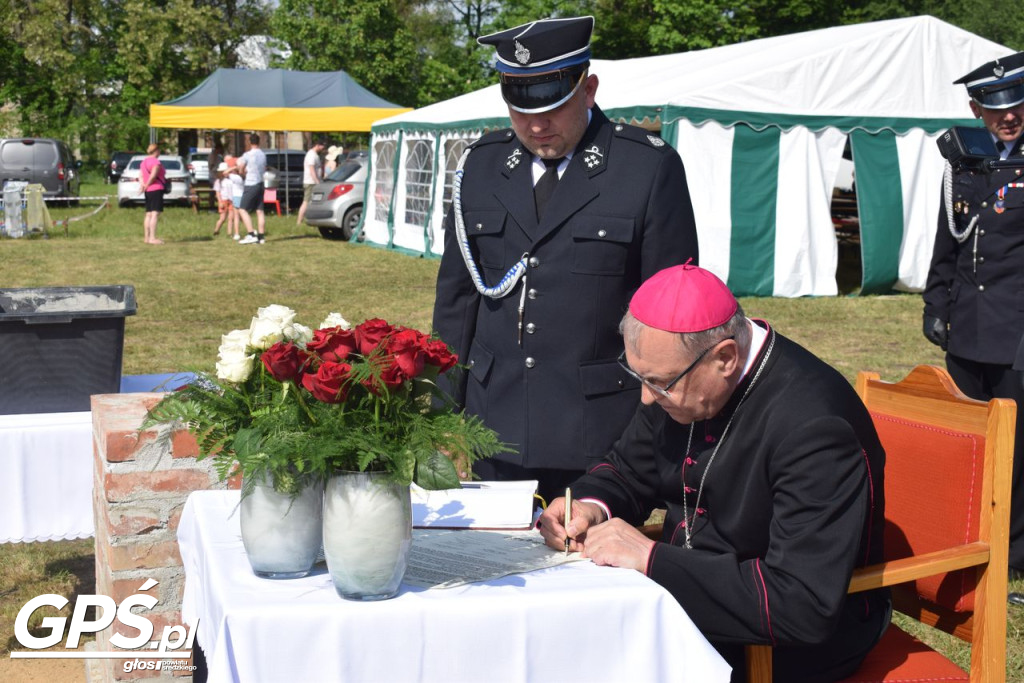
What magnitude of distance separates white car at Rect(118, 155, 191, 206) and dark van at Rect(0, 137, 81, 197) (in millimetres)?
1295

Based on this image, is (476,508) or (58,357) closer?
(476,508)

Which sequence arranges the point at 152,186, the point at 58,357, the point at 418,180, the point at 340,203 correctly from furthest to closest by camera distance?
the point at 340,203
the point at 152,186
the point at 418,180
the point at 58,357

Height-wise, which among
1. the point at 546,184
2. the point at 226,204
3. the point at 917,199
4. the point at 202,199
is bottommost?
the point at 202,199

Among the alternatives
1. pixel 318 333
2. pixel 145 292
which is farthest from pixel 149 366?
pixel 318 333

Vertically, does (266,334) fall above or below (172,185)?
above

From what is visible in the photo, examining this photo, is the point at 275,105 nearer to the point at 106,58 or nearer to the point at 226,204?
the point at 226,204

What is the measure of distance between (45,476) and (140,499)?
0.67m

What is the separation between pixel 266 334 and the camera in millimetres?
2031

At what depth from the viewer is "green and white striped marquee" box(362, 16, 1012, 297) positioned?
12781 millimetres

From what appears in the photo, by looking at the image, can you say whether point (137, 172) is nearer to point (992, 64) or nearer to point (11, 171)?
point (11, 171)

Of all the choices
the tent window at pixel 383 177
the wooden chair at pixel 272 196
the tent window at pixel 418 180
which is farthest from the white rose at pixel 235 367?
the wooden chair at pixel 272 196

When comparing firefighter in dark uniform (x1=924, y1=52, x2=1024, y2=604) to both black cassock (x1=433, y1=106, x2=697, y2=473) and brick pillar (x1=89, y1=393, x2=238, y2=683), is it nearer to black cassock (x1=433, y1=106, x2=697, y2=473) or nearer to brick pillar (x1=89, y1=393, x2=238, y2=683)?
black cassock (x1=433, y1=106, x2=697, y2=473)

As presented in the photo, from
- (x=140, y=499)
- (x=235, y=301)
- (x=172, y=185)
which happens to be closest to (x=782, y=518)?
(x=140, y=499)

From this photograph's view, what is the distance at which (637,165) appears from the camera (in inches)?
125
